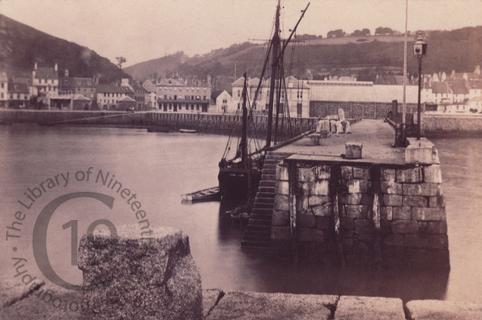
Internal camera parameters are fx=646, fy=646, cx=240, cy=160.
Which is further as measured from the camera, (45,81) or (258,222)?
(45,81)

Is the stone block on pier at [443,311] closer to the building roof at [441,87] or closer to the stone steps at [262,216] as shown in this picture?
the stone steps at [262,216]

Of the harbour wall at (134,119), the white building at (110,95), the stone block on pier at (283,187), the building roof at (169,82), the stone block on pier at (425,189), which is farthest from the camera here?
the building roof at (169,82)

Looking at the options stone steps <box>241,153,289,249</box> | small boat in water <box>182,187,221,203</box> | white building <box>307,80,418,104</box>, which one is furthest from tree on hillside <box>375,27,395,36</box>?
stone steps <box>241,153,289,249</box>

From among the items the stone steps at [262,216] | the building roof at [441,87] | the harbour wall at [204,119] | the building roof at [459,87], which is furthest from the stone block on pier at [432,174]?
the building roof at [441,87]

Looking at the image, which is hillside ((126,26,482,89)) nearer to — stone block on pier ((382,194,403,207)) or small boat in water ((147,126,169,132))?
small boat in water ((147,126,169,132))

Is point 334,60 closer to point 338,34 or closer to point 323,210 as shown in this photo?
point 338,34

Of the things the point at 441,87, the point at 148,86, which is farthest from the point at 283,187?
the point at 148,86

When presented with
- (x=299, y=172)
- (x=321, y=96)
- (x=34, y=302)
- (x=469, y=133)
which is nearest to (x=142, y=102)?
(x=321, y=96)
